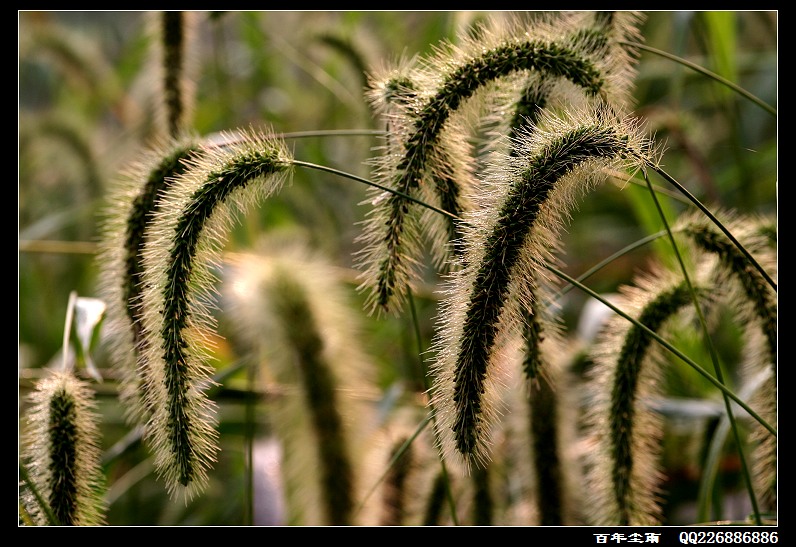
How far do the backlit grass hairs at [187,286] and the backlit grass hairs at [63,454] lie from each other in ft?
0.47

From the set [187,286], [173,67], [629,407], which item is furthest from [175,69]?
[629,407]

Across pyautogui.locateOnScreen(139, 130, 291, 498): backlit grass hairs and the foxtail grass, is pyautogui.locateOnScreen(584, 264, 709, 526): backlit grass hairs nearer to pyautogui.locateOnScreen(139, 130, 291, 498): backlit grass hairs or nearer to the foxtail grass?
pyautogui.locateOnScreen(139, 130, 291, 498): backlit grass hairs

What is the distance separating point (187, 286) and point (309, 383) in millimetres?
678

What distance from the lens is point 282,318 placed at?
1.78 m

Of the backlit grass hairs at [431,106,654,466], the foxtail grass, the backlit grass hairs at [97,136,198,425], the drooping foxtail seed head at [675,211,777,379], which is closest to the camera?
the backlit grass hairs at [431,106,654,466]

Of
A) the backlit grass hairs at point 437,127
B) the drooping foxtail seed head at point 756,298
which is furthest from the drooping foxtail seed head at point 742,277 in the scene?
the backlit grass hairs at point 437,127

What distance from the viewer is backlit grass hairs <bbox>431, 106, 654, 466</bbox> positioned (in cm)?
108

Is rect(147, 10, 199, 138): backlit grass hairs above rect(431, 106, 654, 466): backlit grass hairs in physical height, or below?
above

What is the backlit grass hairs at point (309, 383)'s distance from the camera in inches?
68.4

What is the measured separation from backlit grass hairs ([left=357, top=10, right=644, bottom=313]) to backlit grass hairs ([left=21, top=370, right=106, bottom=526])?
51cm

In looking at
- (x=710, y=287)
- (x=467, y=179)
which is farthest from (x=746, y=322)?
(x=467, y=179)

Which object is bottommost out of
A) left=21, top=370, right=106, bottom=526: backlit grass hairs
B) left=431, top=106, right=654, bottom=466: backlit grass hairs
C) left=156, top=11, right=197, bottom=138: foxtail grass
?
left=21, top=370, right=106, bottom=526: backlit grass hairs

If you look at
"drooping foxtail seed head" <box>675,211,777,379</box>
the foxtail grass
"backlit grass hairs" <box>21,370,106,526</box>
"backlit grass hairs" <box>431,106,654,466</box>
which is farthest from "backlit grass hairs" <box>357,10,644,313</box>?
the foxtail grass
